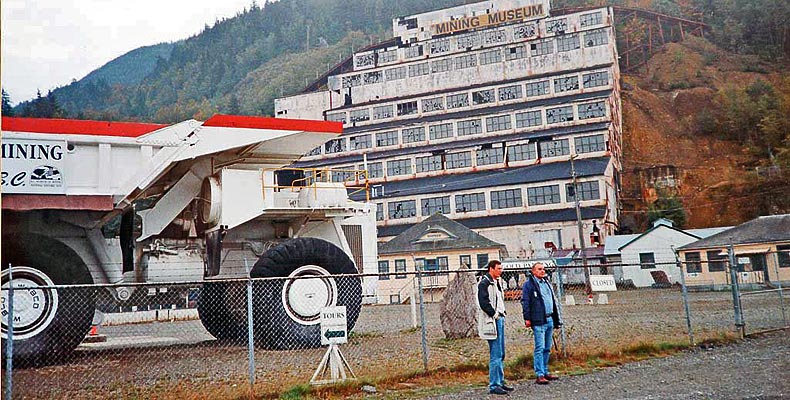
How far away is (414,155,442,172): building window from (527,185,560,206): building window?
11062 mm

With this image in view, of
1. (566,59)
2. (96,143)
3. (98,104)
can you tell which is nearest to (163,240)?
(96,143)

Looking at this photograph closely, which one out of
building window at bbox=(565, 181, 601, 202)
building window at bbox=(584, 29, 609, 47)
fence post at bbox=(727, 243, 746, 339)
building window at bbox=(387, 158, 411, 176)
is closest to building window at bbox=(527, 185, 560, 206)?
building window at bbox=(565, 181, 601, 202)

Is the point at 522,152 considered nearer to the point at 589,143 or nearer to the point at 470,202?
the point at 589,143

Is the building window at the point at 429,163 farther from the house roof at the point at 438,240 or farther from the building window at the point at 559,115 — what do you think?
the house roof at the point at 438,240

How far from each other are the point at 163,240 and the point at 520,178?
164 ft

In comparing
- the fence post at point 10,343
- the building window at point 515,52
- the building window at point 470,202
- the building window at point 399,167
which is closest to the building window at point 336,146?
the building window at point 399,167

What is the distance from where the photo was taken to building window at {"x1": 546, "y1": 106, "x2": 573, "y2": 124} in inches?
→ 2584

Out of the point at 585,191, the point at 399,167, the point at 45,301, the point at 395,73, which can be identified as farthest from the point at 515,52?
the point at 45,301

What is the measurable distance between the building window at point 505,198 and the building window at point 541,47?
804 inches

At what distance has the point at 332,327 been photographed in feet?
30.1

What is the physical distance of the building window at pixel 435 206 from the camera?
63.0 meters

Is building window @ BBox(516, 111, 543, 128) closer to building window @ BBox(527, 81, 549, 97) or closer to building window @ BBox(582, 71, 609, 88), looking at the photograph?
building window @ BBox(527, 81, 549, 97)

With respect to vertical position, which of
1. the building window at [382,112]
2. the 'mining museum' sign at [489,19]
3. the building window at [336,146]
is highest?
the 'mining museum' sign at [489,19]

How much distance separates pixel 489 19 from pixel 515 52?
9564mm
